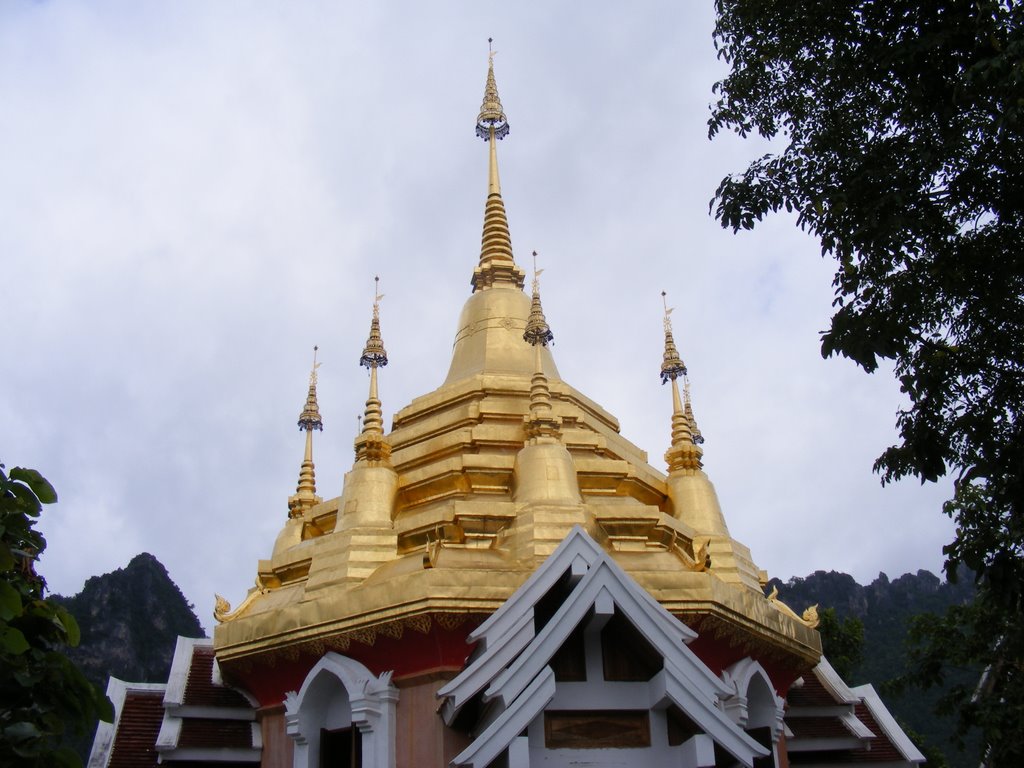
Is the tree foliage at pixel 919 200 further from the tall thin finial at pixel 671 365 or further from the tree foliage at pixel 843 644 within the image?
the tree foliage at pixel 843 644

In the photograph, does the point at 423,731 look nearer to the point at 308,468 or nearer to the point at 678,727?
the point at 678,727

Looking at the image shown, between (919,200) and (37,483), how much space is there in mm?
6833

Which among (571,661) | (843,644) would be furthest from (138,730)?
(843,644)

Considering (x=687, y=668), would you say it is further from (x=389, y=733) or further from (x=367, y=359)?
(x=367, y=359)

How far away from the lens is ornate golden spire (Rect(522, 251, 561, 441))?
1566 cm

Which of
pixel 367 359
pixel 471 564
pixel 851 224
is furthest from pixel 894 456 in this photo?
pixel 367 359

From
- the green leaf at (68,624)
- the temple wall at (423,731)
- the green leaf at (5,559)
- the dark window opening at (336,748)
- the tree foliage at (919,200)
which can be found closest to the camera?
the green leaf at (5,559)

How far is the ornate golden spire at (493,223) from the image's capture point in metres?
21.0

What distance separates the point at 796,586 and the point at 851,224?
57.7 m

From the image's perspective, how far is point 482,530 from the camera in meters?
14.7

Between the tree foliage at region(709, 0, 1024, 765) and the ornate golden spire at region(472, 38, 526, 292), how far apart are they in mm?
11225

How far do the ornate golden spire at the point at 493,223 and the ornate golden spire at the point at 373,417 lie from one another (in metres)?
4.12

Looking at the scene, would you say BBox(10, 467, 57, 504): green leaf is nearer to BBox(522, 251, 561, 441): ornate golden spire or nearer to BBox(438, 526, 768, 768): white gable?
BBox(438, 526, 768, 768): white gable

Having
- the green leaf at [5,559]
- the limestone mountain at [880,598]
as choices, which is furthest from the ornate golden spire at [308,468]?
the limestone mountain at [880,598]
